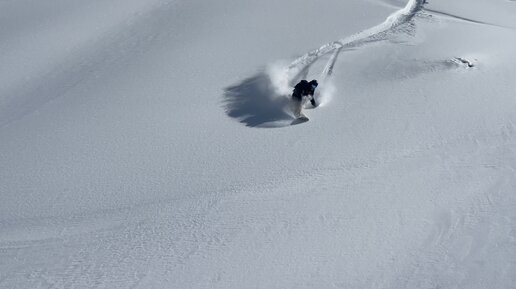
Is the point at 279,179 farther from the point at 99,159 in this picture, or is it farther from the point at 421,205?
the point at 99,159

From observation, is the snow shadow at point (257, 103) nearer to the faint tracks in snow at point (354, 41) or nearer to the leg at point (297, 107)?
the leg at point (297, 107)

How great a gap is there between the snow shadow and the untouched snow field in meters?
0.04

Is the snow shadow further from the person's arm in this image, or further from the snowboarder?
the person's arm

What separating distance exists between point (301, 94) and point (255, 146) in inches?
51.7

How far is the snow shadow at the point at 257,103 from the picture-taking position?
9.77 metres

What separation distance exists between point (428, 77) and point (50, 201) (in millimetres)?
7223

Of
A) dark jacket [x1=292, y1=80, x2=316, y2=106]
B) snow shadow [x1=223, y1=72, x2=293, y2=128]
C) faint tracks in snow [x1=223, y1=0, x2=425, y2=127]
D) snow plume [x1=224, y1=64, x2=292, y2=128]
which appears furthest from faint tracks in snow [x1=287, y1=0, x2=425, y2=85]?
dark jacket [x1=292, y1=80, x2=316, y2=106]

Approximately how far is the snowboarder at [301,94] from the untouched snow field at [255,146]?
0.30m

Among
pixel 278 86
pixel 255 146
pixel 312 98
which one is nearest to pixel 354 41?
pixel 278 86

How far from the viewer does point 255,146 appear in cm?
920

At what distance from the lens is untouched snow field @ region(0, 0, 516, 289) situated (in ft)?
24.1

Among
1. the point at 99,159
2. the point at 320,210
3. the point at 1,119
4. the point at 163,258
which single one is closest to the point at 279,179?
the point at 320,210

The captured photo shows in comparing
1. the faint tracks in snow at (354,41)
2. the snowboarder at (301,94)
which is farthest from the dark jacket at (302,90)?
the faint tracks in snow at (354,41)

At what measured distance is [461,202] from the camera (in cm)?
805
